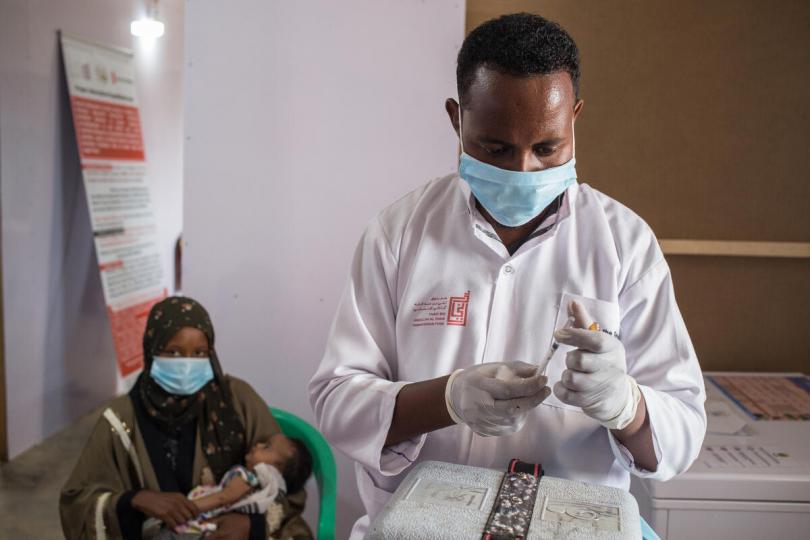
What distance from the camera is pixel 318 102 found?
1928mm

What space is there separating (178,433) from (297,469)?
1.04ft

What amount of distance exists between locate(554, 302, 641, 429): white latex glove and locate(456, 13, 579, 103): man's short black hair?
→ 0.32 meters

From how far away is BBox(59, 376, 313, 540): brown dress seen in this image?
168 cm

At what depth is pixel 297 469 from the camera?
1.86 m

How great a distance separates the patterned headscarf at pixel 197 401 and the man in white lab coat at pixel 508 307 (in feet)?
2.72

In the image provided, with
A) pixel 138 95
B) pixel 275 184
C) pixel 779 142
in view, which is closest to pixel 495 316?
pixel 275 184

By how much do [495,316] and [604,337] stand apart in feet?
0.66

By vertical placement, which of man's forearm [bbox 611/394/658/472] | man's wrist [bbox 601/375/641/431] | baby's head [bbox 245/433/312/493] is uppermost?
man's wrist [bbox 601/375/641/431]

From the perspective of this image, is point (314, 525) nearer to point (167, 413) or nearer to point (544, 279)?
point (167, 413)

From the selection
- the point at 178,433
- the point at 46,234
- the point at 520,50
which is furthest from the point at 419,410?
the point at 46,234

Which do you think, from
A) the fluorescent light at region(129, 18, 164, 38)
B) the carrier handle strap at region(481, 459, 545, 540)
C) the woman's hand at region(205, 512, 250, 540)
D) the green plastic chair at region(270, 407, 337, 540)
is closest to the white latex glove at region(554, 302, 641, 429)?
the carrier handle strap at region(481, 459, 545, 540)

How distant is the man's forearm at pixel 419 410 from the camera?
37.7 inches

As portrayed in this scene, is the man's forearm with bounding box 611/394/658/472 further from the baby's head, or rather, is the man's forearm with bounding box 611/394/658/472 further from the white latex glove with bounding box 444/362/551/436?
the baby's head

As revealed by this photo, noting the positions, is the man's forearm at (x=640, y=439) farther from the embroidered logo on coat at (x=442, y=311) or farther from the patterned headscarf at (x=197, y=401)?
the patterned headscarf at (x=197, y=401)
